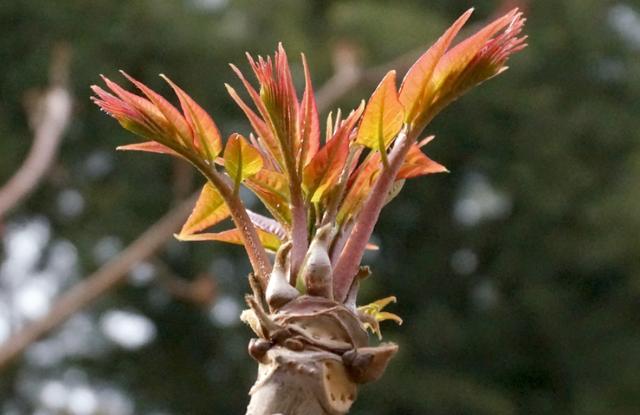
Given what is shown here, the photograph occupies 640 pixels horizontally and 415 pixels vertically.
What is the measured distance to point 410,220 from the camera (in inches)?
288

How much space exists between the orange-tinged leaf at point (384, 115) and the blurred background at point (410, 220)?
5.11 meters

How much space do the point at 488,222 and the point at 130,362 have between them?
235 centimetres

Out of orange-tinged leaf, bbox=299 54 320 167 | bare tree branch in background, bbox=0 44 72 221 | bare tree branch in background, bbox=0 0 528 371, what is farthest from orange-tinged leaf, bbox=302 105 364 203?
bare tree branch in background, bbox=0 0 528 371

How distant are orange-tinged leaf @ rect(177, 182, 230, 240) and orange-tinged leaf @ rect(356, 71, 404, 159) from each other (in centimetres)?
11

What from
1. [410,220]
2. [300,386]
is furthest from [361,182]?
[410,220]

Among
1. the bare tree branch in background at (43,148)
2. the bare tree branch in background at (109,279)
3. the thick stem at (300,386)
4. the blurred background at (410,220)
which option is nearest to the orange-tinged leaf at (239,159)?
the thick stem at (300,386)

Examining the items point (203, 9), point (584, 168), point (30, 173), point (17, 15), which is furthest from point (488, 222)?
point (30, 173)

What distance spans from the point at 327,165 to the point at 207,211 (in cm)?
12

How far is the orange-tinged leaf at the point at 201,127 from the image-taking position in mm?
598

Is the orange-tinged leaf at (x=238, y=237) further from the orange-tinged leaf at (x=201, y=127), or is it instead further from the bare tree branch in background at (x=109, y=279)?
the bare tree branch in background at (x=109, y=279)

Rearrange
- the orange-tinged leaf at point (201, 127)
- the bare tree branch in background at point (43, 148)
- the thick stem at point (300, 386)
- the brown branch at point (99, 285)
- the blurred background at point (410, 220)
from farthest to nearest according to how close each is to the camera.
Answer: the blurred background at point (410, 220)
the brown branch at point (99, 285)
the bare tree branch in background at point (43, 148)
the orange-tinged leaf at point (201, 127)
the thick stem at point (300, 386)

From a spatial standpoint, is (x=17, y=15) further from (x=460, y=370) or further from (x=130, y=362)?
(x=460, y=370)

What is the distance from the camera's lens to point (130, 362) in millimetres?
6727

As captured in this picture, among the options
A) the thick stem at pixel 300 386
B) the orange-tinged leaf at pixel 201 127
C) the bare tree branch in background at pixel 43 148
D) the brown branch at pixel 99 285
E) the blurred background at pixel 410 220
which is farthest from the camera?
the blurred background at pixel 410 220
